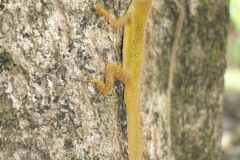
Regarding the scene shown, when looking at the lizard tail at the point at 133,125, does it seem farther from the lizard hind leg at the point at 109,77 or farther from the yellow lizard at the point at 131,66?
the lizard hind leg at the point at 109,77

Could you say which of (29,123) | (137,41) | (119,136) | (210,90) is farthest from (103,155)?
(210,90)

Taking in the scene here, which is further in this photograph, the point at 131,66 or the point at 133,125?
the point at 131,66

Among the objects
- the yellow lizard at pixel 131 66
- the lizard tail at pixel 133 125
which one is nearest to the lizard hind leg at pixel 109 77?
the yellow lizard at pixel 131 66

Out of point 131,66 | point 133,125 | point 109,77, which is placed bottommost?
point 133,125

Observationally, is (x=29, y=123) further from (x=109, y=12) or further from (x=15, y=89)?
(x=109, y=12)

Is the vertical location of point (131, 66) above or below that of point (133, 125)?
above

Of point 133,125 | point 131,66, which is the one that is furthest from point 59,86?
point 131,66

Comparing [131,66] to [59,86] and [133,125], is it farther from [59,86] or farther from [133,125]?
[59,86]

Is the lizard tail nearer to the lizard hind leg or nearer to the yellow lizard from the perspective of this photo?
the yellow lizard

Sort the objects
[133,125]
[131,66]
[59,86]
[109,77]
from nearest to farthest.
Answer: [59,86], [109,77], [133,125], [131,66]
